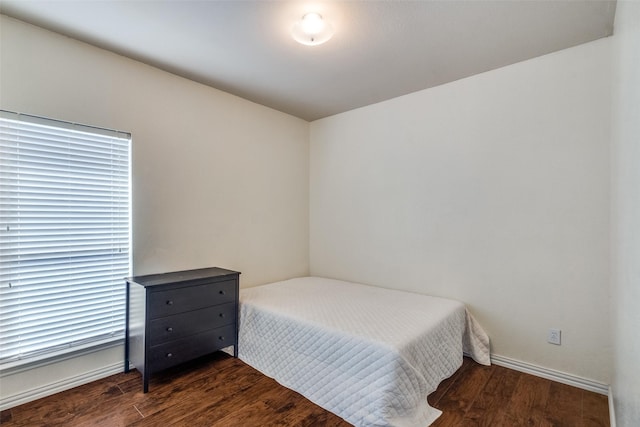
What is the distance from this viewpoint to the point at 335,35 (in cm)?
200

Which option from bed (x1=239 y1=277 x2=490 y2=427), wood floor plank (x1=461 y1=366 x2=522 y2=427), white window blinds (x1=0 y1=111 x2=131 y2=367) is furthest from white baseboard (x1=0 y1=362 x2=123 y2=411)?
wood floor plank (x1=461 y1=366 x2=522 y2=427)

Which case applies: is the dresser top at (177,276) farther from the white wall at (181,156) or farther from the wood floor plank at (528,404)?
the wood floor plank at (528,404)

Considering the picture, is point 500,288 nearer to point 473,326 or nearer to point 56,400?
point 473,326

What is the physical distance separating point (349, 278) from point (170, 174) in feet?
6.87

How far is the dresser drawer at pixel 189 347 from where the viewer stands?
2.10 metres

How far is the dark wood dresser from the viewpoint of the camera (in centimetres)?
208

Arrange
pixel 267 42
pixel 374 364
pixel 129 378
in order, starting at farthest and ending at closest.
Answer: pixel 129 378
pixel 267 42
pixel 374 364

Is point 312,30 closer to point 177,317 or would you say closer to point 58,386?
point 177,317

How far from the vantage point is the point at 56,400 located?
6.40ft

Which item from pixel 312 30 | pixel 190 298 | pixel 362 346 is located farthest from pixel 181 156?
pixel 362 346

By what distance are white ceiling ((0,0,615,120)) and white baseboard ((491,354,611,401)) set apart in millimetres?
2302

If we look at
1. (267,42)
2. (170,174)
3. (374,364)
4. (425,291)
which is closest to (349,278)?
(425,291)

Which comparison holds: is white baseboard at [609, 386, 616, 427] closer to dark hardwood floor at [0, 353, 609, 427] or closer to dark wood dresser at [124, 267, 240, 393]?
dark hardwood floor at [0, 353, 609, 427]

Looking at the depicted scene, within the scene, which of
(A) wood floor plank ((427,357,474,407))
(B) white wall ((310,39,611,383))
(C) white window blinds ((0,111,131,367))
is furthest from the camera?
(B) white wall ((310,39,611,383))
